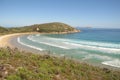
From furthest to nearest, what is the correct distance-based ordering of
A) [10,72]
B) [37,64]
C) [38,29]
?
[38,29]
[37,64]
[10,72]

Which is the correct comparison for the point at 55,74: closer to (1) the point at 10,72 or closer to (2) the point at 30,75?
(2) the point at 30,75

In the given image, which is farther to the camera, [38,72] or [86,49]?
[86,49]

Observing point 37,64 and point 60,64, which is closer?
point 37,64

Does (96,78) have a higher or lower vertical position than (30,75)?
lower

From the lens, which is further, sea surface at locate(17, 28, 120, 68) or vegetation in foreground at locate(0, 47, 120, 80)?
sea surface at locate(17, 28, 120, 68)

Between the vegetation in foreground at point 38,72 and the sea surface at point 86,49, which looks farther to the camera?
the sea surface at point 86,49

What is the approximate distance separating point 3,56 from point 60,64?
3.47m

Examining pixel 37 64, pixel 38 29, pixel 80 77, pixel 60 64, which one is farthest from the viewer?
pixel 38 29

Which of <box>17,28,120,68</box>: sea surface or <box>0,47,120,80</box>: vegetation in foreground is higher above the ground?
<box>0,47,120,80</box>: vegetation in foreground

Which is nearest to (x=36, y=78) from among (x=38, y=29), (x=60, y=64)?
(x=60, y=64)

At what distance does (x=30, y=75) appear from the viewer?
27.1ft

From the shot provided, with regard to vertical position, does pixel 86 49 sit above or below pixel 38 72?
below

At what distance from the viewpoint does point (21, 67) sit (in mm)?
8906

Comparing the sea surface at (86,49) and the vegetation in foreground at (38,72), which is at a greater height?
the vegetation in foreground at (38,72)
